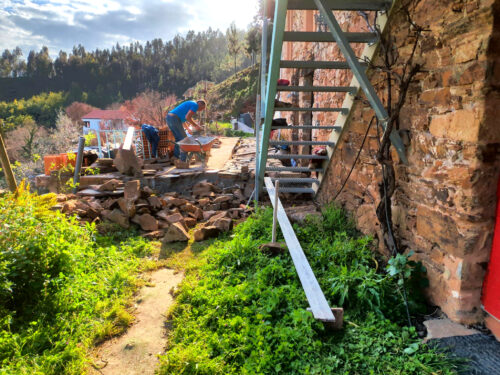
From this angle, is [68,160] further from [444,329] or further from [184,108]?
[444,329]

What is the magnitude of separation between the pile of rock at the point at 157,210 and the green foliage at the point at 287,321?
1256 mm

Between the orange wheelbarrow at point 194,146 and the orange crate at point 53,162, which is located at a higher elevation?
the orange wheelbarrow at point 194,146

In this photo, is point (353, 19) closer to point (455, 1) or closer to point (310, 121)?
point (455, 1)

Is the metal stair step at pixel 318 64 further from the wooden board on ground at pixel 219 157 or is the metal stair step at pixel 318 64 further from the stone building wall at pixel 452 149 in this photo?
the wooden board on ground at pixel 219 157

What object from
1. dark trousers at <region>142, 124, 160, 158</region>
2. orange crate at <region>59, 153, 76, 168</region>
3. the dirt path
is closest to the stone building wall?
the dirt path

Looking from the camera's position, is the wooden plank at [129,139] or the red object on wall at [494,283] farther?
the wooden plank at [129,139]

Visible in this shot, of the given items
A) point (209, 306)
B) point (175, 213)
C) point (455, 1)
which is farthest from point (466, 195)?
point (175, 213)

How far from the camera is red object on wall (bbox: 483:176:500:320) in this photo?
2158 millimetres

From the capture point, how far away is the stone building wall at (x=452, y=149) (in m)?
2.04

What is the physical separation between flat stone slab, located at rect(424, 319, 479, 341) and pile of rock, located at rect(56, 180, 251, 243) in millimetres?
3135

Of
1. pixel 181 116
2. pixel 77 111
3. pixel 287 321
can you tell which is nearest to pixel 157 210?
pixel 181 116

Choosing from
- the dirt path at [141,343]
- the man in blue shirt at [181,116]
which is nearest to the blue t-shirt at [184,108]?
the man in blue shirt at [181,116]

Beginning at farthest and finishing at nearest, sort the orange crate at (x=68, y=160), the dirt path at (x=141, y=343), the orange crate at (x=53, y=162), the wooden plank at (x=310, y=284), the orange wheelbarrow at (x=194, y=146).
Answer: the orange wheelbarrow at (x=194, y=146) < the orange crate at (x=68, y=160) < the orange crate at (x=53, y=162) < the dirt path at (x=141, y=343) < the wooden plank at (x=310, y=284)

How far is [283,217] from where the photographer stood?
3.94 metres
